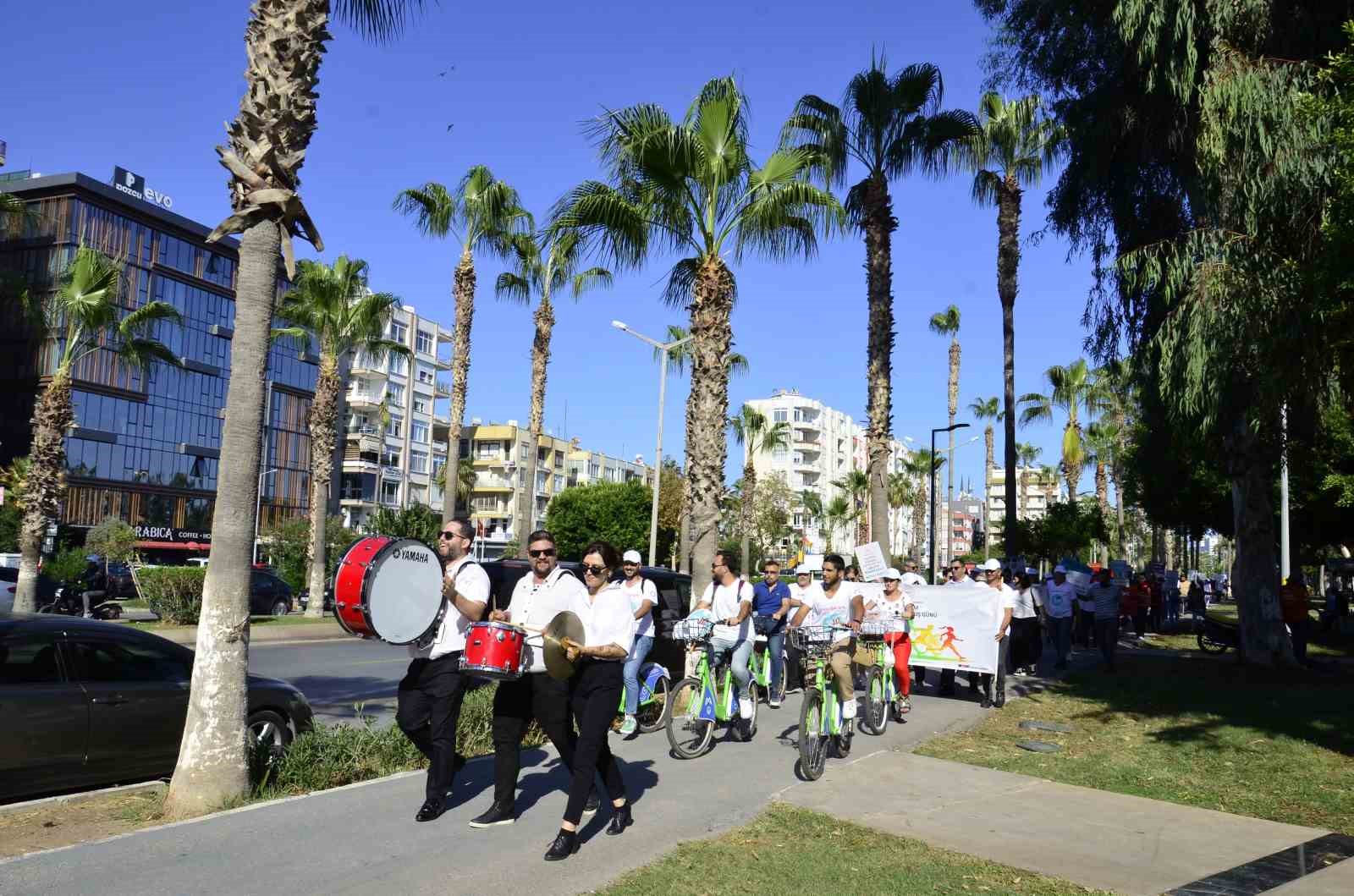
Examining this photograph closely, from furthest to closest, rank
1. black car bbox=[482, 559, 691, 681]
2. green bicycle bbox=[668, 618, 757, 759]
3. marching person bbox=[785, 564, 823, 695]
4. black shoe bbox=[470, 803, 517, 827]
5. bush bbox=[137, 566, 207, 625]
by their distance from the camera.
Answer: bush bbox=[137, 566, 207, 625] < black car bbox=[482, 559, 691, 681] < marching person bbox=[785, 564, 823, 695] < green bicycle bbox=[668, 618, 757, 759] < black shoe bbox=[470, 803, 517, 827]

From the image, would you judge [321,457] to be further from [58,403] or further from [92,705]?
[92,705]

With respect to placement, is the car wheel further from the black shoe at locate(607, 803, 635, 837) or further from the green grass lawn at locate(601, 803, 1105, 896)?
the green grass lawn at locate(601, 803, 1105, 896)

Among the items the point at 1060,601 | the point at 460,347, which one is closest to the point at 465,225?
the point at 460,347

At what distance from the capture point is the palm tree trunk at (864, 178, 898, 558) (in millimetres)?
21109

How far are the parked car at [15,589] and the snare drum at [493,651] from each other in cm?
→ 2240

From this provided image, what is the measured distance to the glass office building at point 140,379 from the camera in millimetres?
57344

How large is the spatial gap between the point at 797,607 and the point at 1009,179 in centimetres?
2158

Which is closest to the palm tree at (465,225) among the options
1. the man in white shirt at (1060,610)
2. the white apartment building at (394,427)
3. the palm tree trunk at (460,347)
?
the palm tree trunk at (460,347)

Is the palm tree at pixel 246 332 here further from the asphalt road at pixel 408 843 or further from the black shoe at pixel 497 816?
the black shoe at pixel 497 816

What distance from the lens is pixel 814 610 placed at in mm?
11336

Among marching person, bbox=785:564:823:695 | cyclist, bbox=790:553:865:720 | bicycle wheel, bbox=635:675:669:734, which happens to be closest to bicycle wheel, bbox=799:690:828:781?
cyclist, bbox=790:553:865:720

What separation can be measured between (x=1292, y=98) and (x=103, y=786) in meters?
13.3

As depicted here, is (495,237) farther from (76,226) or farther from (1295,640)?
(76,226)

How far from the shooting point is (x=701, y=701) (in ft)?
31.0
